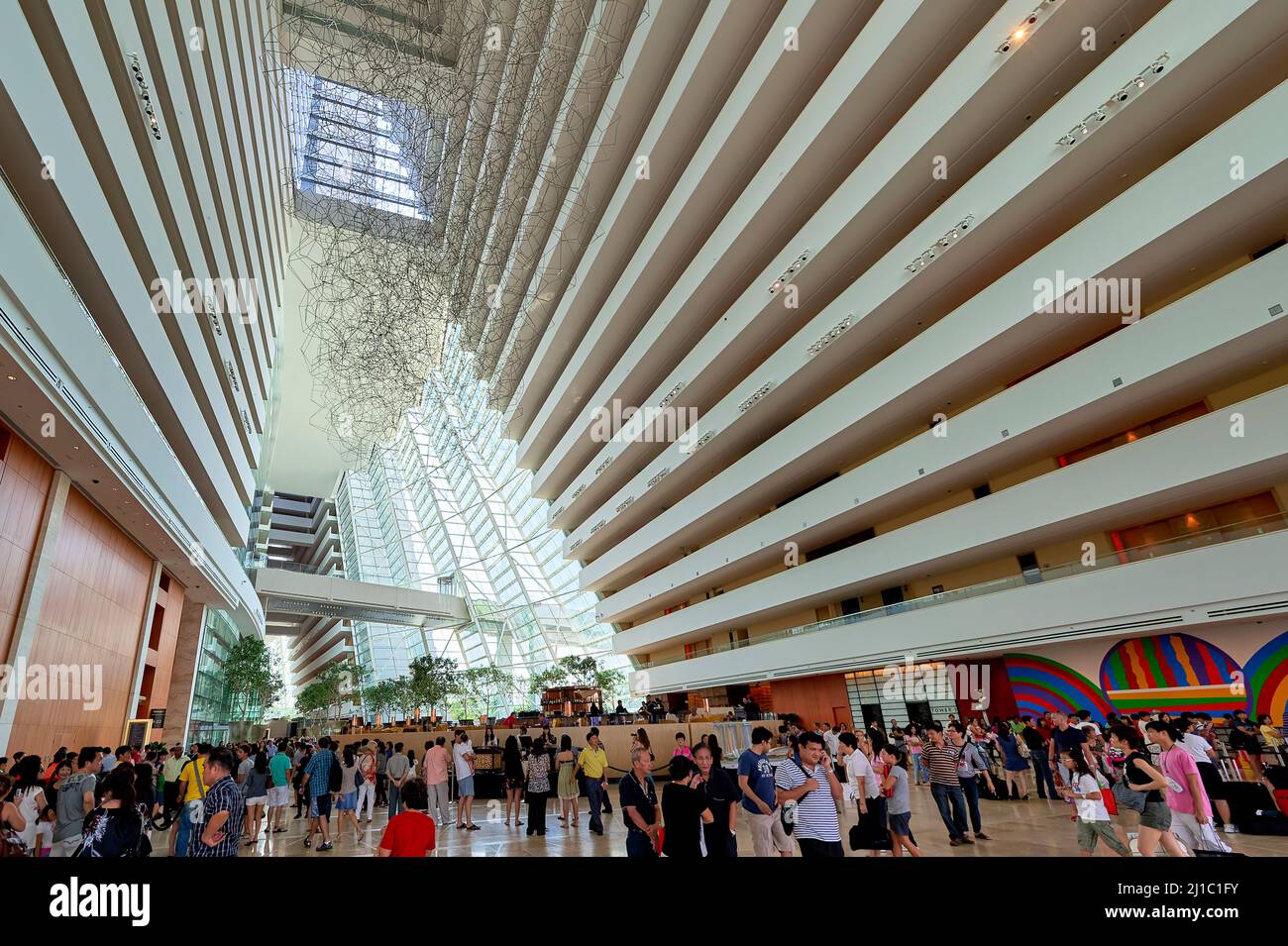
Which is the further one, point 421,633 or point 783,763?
point 421,633

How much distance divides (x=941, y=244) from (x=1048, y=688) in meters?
11.2

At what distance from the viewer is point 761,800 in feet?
18.5

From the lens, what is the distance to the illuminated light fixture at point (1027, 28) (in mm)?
12602

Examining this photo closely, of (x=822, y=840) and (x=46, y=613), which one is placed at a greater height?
(x=46, y=613)

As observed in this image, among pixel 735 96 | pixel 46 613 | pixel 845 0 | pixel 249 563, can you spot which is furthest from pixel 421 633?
pixel 845 0

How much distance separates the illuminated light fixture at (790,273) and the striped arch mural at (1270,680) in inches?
529

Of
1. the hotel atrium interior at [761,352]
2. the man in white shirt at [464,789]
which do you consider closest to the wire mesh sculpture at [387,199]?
the hotel atrium interior at [761,352]

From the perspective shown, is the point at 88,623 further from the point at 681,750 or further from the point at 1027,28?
the point at 1027,28

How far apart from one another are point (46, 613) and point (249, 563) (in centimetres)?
2261

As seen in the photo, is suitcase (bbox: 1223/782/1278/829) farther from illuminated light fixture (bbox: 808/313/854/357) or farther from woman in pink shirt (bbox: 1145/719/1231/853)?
illuminated light fixture (bbox: 808/313/854/357)

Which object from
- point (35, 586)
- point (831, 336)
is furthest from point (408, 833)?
point (831, 336)

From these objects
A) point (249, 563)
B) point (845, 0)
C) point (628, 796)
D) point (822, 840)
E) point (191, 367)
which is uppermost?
point (845, 0)
